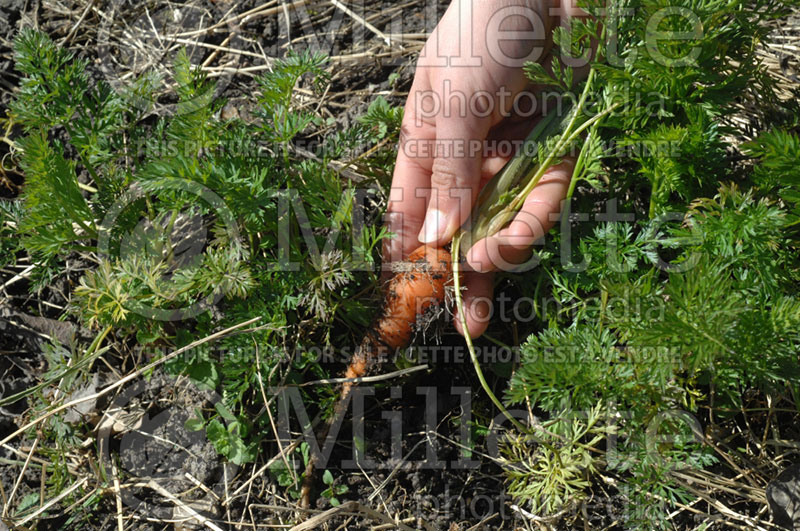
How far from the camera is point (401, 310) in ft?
6.43

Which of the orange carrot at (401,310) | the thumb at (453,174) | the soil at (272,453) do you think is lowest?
the soil at (272,453)

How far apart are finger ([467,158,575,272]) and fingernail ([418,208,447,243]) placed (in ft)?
0.38

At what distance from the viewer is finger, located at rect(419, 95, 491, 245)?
190cm

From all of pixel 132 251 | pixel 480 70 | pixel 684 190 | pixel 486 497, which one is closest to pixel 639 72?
pixel 684 190

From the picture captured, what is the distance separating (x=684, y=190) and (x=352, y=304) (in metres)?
0.97

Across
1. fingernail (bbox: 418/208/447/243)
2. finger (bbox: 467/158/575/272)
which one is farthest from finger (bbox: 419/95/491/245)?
finger (bbox: 467/158/575/272)

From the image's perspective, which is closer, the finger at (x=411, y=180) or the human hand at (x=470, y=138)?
the human hand at (x=470, y=138)

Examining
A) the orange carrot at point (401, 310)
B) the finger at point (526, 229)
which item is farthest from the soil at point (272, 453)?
the finger at point (526, 229)

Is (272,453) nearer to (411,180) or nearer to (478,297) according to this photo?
(478,297)

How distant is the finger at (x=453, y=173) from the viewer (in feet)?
6.25

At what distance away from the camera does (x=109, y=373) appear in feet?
7.07

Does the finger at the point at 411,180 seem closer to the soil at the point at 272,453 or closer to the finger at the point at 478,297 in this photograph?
the finger at the point at 478,297

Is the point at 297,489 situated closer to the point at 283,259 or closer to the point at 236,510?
the point at 236,510

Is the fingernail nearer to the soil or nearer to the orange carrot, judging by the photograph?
the orange carrot
